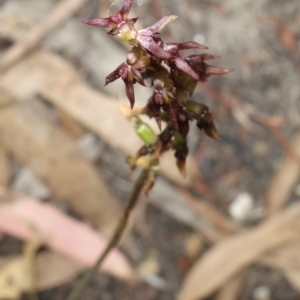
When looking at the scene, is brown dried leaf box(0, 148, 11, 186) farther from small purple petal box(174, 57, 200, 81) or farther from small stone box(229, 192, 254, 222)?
small purple petal box(174, 57, 200, 81)

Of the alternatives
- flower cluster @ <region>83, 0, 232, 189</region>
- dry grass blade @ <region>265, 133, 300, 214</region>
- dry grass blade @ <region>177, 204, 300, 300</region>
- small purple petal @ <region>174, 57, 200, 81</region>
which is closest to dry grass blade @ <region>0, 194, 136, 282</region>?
dry grass blade @ <region>177, 204, 300, 300</region>

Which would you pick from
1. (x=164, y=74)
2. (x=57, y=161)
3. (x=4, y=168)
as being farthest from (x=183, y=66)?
(x=4, y=168)

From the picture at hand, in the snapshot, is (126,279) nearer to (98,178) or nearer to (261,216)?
(98,178)

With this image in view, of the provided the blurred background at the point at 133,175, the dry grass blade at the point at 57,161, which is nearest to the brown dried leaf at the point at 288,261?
the blurred background at the point at 133,175

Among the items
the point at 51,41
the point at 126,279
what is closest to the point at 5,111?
the point at 51,41

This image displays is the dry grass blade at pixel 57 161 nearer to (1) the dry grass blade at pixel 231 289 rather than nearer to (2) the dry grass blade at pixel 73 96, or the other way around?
(2) the dry grass blade at pixel 73 96

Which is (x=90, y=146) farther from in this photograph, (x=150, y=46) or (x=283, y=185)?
(x=150, y=46)

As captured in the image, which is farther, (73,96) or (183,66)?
(73,96)
